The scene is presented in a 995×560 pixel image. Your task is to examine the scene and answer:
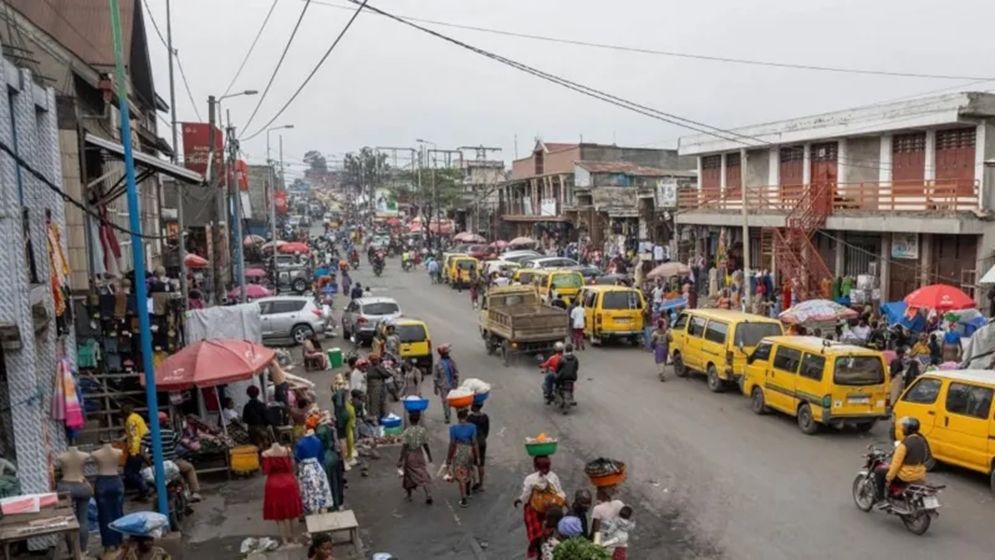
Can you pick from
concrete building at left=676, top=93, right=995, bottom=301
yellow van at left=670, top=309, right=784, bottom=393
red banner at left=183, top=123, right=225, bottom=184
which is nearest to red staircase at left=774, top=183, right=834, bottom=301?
concrete building at left=676, top=93, right=995, bottom=301

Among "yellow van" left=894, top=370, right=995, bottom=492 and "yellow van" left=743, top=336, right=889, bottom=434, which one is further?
"yellow van" left=743, top=336, right=889, bottom=434

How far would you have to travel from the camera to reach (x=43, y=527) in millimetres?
8648

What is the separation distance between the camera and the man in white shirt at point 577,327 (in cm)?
2359

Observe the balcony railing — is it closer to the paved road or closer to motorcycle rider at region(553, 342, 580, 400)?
the paved road

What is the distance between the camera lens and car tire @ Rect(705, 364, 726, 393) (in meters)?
18.6

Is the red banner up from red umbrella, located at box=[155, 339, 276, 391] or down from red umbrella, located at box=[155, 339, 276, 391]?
up

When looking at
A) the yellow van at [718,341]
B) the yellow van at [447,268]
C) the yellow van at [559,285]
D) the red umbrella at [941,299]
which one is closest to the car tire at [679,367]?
the yellow van at [718,341]

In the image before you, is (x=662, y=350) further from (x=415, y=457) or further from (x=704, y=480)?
(x=415, y=457)

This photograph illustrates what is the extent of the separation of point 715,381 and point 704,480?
20.8 ft

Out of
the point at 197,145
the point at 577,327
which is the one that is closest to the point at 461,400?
the point at 577,327

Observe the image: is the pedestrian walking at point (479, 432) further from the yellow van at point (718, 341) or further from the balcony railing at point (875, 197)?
the balcony railing at point (875, 197)

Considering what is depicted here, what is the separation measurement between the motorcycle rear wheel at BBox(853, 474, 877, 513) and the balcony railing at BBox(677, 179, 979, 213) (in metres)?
14.1

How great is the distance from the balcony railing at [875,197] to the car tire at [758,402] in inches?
388

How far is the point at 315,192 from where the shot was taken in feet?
645
